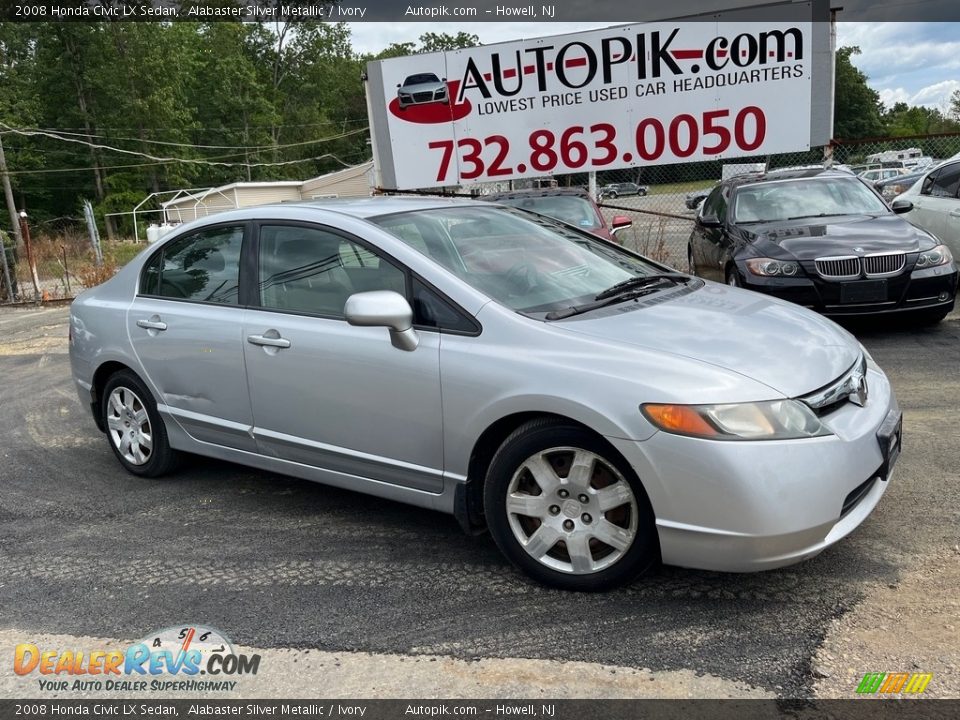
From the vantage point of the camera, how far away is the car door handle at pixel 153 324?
15.0ft

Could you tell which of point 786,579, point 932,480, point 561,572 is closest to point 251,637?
point 561,572

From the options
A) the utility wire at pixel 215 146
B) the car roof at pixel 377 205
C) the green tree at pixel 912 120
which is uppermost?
the utility wire at pixel 215 146

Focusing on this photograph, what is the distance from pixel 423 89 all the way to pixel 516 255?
10.2 meters

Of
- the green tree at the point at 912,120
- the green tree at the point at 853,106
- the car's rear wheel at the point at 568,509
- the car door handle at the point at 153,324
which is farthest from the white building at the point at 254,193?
the green tree at the point at 912,120

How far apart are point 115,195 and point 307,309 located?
51.8 metres

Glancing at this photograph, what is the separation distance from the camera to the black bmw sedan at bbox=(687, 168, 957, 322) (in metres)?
6.97

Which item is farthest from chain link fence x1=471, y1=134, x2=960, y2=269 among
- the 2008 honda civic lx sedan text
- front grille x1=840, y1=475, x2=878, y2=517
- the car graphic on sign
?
front grille x1=840, y1=475, x2=878, y2=517

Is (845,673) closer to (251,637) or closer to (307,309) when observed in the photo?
(251,637)

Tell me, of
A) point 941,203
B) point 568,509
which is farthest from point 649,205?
point 568,509

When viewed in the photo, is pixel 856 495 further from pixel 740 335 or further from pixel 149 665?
pixel 149 665

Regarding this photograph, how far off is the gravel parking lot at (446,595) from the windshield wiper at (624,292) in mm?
1140

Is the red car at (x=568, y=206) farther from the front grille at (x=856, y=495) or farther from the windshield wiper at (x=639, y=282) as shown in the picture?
the front grille at (x=856, y=495)

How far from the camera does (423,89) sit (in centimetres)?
1325

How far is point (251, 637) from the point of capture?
3094mm
